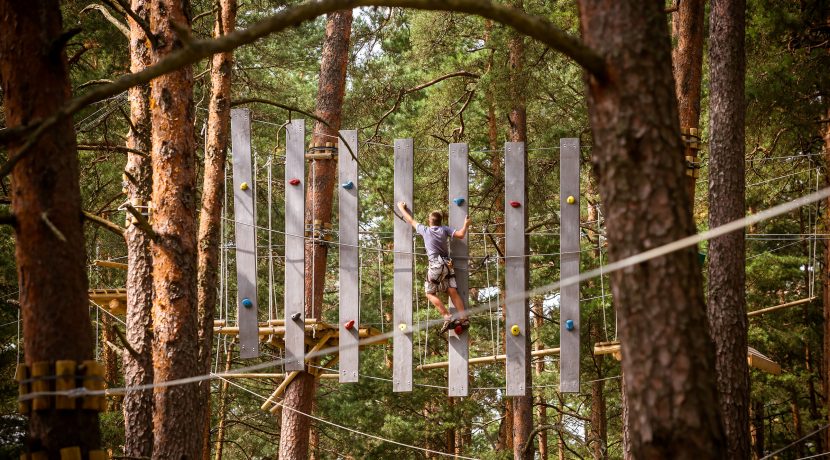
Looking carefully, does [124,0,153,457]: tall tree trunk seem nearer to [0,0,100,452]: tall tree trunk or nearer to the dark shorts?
the dark shorts

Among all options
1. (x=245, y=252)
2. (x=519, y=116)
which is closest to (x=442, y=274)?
(x=245, y=252)

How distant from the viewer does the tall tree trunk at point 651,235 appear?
3154 mm

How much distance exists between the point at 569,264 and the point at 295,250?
2.19 m

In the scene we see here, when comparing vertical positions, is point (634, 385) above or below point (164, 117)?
below

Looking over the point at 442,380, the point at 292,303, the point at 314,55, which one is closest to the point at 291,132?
the point at 292,303

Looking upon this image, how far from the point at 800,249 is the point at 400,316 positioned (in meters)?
10.8

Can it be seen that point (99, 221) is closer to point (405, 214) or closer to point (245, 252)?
point (245, 252)

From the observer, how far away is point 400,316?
25.1 feet

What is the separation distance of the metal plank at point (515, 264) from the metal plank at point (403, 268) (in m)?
0.77

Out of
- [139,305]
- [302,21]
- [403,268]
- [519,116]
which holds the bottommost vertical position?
[139,305]

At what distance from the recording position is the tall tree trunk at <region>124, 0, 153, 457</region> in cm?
696

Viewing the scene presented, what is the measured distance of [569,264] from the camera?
24.8 ft

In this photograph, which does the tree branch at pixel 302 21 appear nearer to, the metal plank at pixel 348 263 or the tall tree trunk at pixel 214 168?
the tall tree trunk at pixel 214 168

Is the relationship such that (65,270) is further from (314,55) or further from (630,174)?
(314,55)
